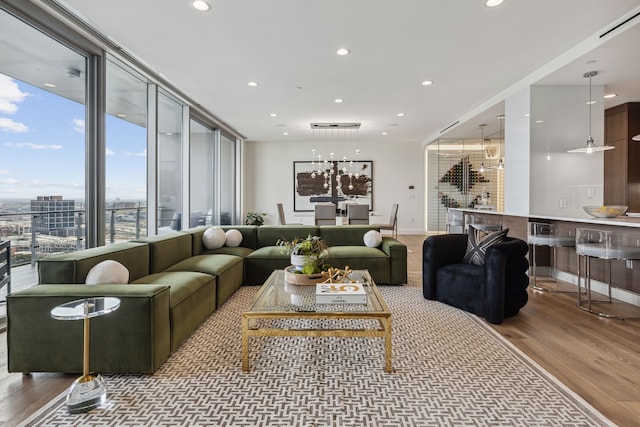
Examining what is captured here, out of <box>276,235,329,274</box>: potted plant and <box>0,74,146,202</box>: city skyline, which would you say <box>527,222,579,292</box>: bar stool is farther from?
<box>0,74,146,202</box>: city skyline

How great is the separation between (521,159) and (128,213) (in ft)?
19.0

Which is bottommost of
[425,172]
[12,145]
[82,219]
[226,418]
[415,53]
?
[226,418]

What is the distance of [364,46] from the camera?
3.64 metres

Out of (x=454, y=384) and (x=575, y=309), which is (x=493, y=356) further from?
(x=575, y=309)

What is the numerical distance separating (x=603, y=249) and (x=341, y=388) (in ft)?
9.53

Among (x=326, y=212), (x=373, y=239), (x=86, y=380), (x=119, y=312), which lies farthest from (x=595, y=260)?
(x=86, y=380)

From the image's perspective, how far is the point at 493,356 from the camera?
2.27 m

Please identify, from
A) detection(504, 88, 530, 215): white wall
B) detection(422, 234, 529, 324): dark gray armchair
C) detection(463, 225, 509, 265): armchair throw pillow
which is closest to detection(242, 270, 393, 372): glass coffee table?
detection(422, 234, 529, 324): dark gray armchair

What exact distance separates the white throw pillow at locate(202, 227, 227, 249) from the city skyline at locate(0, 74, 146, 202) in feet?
3.94

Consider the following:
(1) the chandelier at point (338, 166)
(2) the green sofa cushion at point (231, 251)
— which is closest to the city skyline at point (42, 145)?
(2) the green sofa cushion at point (231, 251)

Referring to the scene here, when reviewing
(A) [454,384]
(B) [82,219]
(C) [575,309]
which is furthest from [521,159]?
(B) [82,219]

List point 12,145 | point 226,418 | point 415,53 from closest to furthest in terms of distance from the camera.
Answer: point 226,418 → point 12,145 → point 415,53

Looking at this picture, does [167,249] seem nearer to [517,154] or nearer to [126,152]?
[126,152]

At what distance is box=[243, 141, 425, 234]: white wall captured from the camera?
966 centimetres
